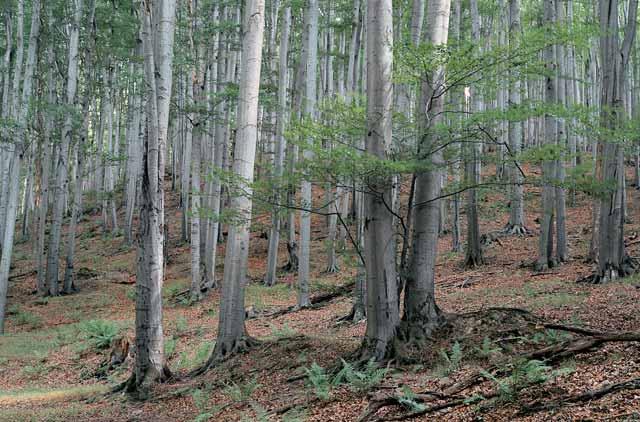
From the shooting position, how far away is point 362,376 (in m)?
5.89

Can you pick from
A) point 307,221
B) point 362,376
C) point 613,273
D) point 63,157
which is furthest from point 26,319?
point 613,273

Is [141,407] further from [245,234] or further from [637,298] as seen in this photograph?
[637,298]

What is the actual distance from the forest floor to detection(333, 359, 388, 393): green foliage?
0.09 metres

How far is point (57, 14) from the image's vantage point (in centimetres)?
2156

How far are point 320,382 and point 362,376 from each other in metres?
0.60

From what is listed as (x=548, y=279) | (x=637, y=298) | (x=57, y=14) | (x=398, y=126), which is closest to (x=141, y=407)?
(x=398, y=126)

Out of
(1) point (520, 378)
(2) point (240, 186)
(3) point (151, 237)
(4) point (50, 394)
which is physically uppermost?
(2) point (240, 186)

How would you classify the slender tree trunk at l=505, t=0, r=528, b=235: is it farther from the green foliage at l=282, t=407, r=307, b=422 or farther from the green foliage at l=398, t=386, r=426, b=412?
the green foliage at l=282, t=407, r=307, b=422

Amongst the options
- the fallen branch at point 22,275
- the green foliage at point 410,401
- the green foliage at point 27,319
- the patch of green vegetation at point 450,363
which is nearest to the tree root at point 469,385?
the green foliage at point 410,401

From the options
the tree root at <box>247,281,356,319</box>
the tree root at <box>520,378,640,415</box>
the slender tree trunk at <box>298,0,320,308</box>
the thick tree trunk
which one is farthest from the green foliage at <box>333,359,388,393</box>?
the tree root at <box>247,281,356,319</box>

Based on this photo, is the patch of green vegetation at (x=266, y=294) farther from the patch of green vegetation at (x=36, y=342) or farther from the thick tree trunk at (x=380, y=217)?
the thick tree trunk at (x=380, y=217)

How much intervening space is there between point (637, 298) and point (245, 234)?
582cm

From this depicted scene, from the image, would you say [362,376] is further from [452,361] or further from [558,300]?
[558,300]

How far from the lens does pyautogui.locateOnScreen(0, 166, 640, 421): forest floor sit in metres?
4.69
